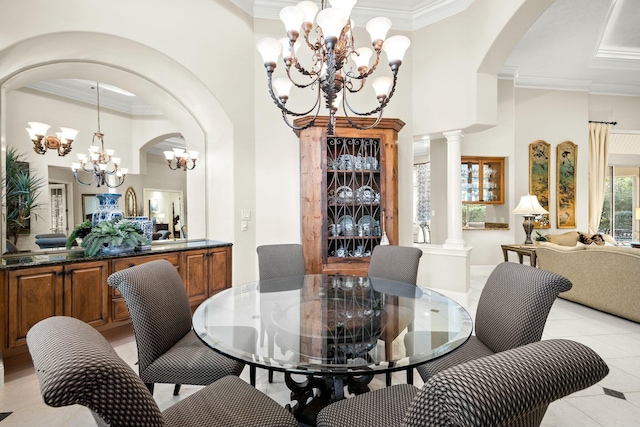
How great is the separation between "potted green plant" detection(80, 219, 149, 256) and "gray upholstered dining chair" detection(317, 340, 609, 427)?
9.80ft

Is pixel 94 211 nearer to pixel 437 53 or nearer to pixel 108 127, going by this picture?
pixel 108 127

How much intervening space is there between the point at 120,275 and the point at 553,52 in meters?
6.97

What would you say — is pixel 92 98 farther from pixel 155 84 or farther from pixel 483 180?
pixel 483 180

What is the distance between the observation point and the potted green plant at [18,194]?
106 inches

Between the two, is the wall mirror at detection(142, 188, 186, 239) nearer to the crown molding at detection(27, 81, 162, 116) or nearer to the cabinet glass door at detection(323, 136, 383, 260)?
the crown molding at detection(27, 81, 162, 116)

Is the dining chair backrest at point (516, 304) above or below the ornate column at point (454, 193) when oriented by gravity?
below

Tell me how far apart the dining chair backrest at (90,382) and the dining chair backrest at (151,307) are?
2.83 ft

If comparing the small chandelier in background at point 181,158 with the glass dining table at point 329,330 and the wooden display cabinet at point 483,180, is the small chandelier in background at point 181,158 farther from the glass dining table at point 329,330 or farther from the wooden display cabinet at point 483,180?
the wooden display cabinet at point 483,180

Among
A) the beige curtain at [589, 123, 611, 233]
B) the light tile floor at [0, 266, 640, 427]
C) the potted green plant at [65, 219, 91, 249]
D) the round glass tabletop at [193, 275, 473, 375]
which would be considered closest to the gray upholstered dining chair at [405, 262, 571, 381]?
the round glass tabletop at [193, 275, 473, 375]

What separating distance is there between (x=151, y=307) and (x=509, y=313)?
1.80 metres

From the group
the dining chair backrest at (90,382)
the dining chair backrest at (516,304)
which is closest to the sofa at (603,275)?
the dining chair backrest at (516,304)

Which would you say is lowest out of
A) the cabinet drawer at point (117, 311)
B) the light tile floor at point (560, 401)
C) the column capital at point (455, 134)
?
the light tile floor at point (560, 401)

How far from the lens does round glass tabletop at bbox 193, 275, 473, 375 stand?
1258 millimetres

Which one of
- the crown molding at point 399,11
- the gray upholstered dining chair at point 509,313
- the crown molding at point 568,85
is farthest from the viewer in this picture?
the crown molding at point 568,85
